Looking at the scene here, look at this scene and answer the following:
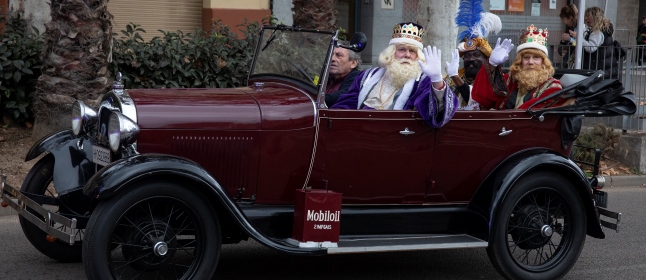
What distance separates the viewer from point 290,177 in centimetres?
529

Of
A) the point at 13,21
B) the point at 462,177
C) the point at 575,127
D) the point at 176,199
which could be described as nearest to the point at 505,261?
the point at 462,177

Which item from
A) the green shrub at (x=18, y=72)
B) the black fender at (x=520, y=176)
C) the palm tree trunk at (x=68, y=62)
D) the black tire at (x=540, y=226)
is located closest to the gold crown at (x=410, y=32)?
the black fender at (x=520, y=176)

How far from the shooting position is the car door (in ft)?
17.4

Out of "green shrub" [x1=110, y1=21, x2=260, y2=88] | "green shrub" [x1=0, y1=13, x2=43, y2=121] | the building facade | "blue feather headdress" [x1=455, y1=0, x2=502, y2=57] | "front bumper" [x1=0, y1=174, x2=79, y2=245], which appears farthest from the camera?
the building facade

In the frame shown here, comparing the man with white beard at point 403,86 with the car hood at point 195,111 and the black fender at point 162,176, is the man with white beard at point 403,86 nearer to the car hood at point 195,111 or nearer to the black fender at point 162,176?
the car hood at point 195,111

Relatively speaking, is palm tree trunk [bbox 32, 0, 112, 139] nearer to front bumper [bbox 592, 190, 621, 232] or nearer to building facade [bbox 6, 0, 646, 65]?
building facade [bbox 6, 0, 646, 65]

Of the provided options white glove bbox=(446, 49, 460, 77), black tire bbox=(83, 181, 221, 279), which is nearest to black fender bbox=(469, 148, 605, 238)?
white glove bbox=(446, 49, 460, 77)

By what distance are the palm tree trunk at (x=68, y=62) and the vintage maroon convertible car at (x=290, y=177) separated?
300cm

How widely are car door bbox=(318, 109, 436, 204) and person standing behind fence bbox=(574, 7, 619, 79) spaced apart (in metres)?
6.21

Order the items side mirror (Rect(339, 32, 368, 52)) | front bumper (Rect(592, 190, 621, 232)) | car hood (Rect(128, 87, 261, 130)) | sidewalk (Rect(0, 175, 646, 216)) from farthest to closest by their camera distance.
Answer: sidewalk (Rect(0, 175, 646, 216)) → front bumper (Rect(592, 190, 621, 232)) → side mirror (Rect(339, 32, 368, 52)) → car hood (Rect(128, 87, 261, 130))

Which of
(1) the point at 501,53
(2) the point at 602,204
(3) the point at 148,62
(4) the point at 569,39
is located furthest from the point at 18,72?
(4) the point at 569,39

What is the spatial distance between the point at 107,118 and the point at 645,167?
7385 mm

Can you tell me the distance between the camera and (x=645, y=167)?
10.5 metres

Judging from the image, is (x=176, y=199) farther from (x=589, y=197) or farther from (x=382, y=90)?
(x=589, y=197)
